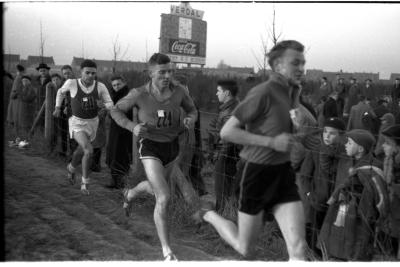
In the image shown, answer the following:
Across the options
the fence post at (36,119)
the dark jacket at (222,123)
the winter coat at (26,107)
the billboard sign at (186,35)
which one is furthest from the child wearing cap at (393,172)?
the winter coat at (26,107)

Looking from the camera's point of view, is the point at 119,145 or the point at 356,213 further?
the point at 119,145

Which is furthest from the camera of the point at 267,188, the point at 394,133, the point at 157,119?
the point at 157,119

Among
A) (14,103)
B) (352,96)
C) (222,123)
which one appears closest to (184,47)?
(222,123)

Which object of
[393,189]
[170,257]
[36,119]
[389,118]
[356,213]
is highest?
[389,118]

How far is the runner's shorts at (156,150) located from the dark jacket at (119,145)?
8.72 ft

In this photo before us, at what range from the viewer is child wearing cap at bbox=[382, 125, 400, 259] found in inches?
167

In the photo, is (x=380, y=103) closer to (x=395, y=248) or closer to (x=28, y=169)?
(x=395, y=248)

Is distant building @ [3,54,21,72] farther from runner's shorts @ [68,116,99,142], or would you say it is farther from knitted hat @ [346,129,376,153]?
knitted hat @ [346,129,376,153]

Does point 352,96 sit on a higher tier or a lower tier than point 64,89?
higher

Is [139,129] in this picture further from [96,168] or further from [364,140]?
[96,168]

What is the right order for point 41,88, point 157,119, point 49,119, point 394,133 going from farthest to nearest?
point 41,88 < point 49,119 < point 157,119 < point 394,133

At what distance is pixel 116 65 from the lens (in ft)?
22.1

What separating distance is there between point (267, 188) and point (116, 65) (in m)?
3.44

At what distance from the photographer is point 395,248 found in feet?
14.3
